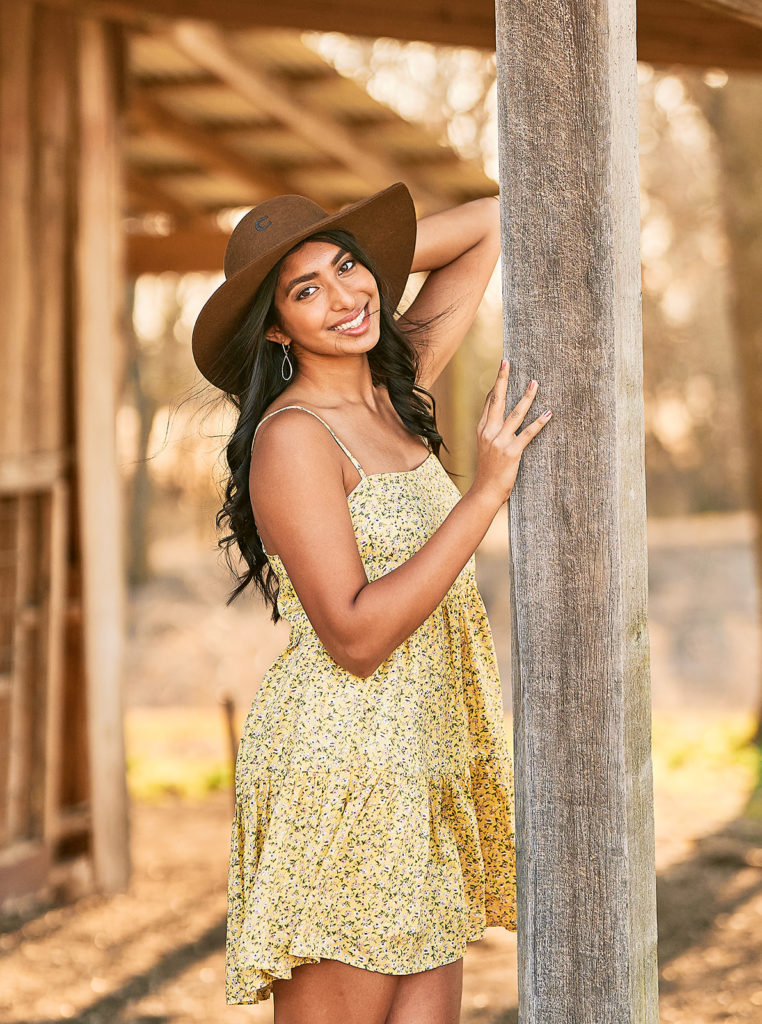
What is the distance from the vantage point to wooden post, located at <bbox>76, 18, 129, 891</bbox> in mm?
4992

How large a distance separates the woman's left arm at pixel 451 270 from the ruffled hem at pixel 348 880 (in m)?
0.94

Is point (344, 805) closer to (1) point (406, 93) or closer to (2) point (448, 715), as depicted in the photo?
(2) point (448, 715)

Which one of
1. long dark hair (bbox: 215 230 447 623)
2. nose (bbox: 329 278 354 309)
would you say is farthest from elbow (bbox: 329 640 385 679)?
nose (bbox: 329 278 354 309)


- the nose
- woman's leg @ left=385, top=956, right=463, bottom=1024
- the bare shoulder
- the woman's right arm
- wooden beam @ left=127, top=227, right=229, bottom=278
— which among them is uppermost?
wooden beam @ left=127, top=227, right=229, bottom=278

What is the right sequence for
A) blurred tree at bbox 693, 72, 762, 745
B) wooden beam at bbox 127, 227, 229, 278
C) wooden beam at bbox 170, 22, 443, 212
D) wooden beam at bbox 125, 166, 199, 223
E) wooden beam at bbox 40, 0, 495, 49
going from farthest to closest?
wooden beam at bbox 127, 227, 229, 278, wooden beam at bbox 125, 166, 199, 223, blurred tree at bbox 693, 72, 762, 745, wooden beam at bbox 170, 22, 443, 212, wooden beam at bbox 40, 0, 495, 49

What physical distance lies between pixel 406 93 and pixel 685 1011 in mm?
14736

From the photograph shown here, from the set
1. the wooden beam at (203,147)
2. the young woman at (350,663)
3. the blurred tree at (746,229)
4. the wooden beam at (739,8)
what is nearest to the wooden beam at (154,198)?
the wooden beam at (203,147)

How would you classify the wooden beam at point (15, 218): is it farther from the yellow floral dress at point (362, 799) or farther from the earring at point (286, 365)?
the yellow floral dress at point (362, 799)

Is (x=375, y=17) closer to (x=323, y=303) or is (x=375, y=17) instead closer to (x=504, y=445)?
(x=323, y=303)

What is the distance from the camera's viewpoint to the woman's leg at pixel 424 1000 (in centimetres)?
210

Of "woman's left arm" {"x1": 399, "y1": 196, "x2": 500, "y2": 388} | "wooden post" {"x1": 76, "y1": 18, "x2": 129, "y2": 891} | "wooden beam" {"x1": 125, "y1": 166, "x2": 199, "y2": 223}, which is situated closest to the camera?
"woman's left arm" {"x1": 399, "y1": 196, "x2": 500, "y2": 388}

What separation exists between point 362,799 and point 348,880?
0.14m

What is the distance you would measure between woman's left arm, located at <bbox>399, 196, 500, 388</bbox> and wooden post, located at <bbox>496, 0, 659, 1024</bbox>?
663mm

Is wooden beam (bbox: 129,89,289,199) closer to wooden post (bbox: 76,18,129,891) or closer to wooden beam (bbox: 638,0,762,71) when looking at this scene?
wooden post (bbox: 76,18,129,891)
